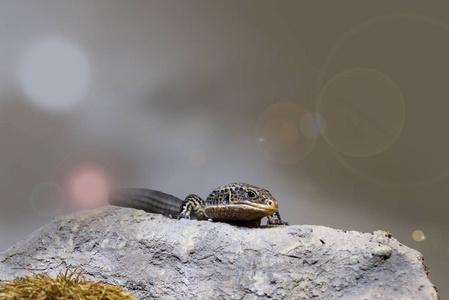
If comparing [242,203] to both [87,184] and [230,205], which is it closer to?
[230,205]

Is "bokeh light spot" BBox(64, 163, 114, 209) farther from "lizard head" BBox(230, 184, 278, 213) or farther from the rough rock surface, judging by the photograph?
"lizard head" BBox(230, 184, 278, 213)

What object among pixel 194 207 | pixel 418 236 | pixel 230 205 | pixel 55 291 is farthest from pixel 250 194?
pixel 418 236

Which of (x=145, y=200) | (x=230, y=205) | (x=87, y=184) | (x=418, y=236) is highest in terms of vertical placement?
(x=418, y=236)

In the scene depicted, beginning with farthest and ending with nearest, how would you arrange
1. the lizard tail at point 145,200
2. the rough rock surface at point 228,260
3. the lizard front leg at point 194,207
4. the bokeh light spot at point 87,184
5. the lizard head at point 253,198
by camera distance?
1. the bokeh light spot at point 87,184
2. the lizard tail at point 145,200
3. the lizard front leg at point 194,207
4. the lizard head at point 253,198
5. the rough rock surface at point 228,260

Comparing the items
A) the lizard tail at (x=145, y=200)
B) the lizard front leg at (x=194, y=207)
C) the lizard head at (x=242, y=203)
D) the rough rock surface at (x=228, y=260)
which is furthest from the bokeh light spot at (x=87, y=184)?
the lizard head at (x=242, y=203)

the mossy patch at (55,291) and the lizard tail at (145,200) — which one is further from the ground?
the lizard tail at (145,200)

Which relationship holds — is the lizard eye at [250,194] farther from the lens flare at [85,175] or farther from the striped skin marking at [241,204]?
the lens flare at [85,175]

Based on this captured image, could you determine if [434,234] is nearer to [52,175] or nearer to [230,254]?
[230,254]
